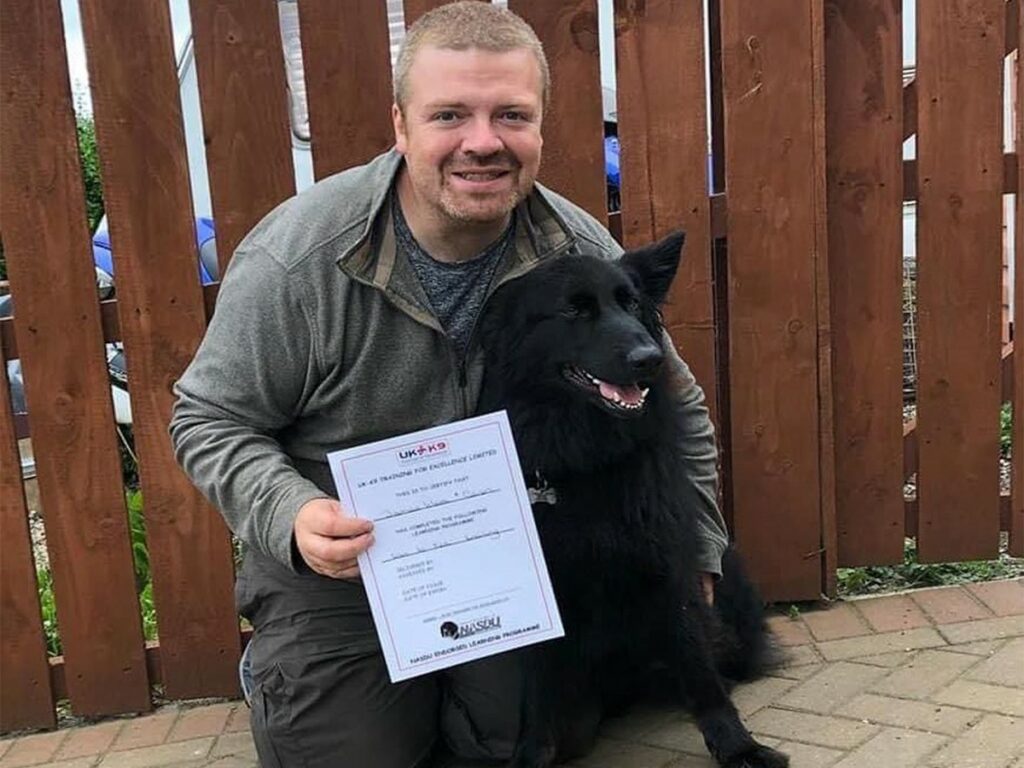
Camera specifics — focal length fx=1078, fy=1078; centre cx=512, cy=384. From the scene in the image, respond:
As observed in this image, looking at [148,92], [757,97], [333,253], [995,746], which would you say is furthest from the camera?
[757,97]

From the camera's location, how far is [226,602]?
3.21m

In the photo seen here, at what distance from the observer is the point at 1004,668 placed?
9.84ft

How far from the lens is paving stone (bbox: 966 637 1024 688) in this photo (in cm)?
294

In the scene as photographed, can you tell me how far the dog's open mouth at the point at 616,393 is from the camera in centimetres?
226

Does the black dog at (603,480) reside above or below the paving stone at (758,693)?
above

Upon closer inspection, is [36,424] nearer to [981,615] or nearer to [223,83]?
[223,83]

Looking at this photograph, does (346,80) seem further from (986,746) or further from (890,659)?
(986,746)

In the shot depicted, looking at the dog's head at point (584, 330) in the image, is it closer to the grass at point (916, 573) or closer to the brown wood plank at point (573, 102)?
the brown wood plank at point (573, 102)

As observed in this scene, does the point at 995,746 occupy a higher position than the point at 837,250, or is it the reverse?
the point at 837,250

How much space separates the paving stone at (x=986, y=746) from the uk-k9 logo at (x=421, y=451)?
144 centimetres

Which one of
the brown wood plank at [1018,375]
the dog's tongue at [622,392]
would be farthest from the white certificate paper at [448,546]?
the brown wood plank at [1018,375]

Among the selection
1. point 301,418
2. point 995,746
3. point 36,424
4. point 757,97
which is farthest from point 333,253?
point 995,746

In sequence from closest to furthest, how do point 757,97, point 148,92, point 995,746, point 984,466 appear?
point 995,746 < point 148,92 < point 757,97 < point 984,466

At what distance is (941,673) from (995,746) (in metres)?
0.39
